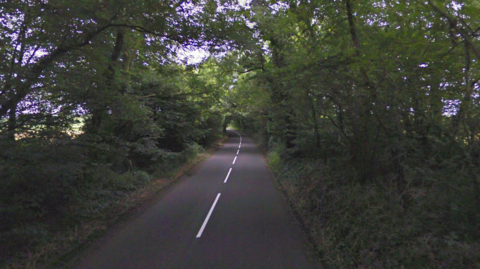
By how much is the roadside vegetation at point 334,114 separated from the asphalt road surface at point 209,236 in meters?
0.81

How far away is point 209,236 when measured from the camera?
6566mm

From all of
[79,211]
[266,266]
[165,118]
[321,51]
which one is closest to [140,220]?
[79,211]

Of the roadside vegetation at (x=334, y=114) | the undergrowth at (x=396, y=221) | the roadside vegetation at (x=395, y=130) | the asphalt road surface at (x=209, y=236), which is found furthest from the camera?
the asphalt road surface at (x=209, y=236)

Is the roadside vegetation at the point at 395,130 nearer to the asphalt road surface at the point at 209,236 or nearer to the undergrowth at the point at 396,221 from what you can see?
the undergrowth at the point at 396,221

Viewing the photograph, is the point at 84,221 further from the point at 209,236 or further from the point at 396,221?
the point at 396,221

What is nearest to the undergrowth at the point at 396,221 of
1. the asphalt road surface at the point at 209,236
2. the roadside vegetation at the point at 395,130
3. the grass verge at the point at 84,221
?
the roadside vegetation at the point at 395,130

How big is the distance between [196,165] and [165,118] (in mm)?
4868

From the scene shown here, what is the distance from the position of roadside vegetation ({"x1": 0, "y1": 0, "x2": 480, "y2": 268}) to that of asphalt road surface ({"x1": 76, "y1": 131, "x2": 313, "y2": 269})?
0.81 metres

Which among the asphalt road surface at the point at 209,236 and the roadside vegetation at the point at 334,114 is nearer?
the roadside vegetation at the point at 334,114

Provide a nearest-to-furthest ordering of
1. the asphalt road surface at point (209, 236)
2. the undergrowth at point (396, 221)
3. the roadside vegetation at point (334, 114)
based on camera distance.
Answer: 1. the undergrowth at point (396, 221)
2. the roadside vegetation at point (334, 114)
3. the asphalt road surface at point (209, 236)

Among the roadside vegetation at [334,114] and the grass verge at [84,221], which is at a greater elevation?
the roadside vegetation at [334,114]

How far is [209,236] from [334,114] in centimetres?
576

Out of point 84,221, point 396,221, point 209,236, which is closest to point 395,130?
point 396,221

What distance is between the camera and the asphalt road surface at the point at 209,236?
5.24 m
